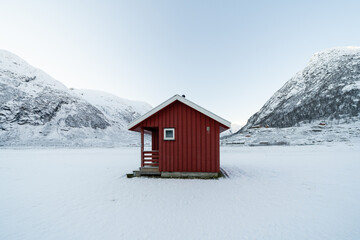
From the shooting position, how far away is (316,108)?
2625 inches

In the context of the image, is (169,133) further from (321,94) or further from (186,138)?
(321,94)

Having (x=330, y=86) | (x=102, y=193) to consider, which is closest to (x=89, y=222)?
(x=102, y=193)

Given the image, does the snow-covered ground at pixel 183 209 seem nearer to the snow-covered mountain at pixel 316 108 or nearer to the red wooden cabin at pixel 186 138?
the red wooden cabin at pixel 186 138

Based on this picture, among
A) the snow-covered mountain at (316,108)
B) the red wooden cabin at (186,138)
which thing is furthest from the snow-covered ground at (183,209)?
the snow-covered mountain at (316,108)

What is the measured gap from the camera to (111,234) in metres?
4.39

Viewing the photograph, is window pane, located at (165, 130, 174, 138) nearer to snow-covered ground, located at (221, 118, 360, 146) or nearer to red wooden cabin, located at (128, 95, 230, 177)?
red wooden cabin, located at (128, 95, 230, 177)

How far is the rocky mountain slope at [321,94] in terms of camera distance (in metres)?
62.9

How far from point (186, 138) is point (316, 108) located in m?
78.1

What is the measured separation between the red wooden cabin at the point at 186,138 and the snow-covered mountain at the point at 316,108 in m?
Result: 33.2

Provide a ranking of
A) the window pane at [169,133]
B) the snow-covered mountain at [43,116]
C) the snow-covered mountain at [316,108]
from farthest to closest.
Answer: the snow-covered mountain at [43,116] → the snow-covered mountain at [316,108] → the window pane at [169,133]

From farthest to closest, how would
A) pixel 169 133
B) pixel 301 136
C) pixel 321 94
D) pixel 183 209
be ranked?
1. pixel 321 94
2. pixel 301 136
3. pixel 169 133
4. pixel 183 209

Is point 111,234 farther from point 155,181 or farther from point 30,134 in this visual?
point 30,134

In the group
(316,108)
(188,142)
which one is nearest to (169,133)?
(188,142)

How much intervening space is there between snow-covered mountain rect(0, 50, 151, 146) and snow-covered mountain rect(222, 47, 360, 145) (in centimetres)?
4532
